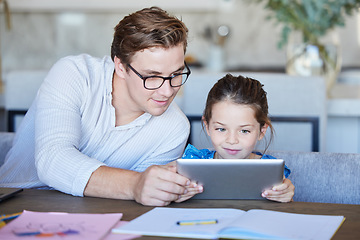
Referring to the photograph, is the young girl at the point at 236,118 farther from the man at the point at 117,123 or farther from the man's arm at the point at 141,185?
the man's arm at the point at 141,185

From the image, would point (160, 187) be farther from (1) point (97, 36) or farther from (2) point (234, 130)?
(1) point (97, 36)

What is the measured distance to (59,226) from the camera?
42.9 inches

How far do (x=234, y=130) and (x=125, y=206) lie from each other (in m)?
0.50

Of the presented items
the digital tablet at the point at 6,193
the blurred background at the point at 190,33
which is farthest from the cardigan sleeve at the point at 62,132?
the blurred background at the point at 190,33

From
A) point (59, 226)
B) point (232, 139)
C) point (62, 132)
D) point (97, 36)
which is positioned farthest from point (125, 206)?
point (97, 36)

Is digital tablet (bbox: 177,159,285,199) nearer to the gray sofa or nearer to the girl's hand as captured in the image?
the girl's hand

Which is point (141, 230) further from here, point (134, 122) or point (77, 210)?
point (134, 122)

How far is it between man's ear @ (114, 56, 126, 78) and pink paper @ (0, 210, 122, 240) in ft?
1.91

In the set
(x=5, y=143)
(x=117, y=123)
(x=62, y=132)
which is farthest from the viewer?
(x=5, y=143)

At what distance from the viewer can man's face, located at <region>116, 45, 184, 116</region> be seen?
153 cm

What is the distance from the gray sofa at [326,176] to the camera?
5.22 ft

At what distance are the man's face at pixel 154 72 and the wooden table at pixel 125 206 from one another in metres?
0.36

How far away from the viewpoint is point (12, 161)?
1.79 meters

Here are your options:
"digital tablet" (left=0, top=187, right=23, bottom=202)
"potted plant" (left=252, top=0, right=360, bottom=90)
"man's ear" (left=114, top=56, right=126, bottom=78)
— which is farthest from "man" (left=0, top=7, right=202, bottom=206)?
"potted plant" (left=252, top=0, right=360, bottom=90)
